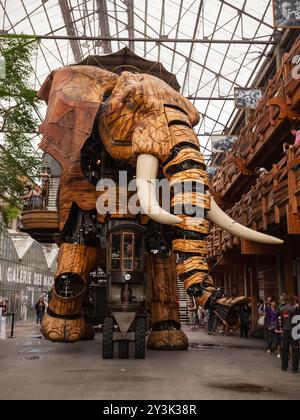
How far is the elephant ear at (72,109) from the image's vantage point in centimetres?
897

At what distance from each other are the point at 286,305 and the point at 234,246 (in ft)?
24.8

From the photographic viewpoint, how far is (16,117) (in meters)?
12.1

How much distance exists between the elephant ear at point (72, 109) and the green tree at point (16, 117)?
2402mm

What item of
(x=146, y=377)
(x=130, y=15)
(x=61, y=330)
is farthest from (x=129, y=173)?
(x=130, y=15)

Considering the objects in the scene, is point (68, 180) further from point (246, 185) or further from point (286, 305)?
point (246, 185)

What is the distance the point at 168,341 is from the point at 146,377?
11.2 feet

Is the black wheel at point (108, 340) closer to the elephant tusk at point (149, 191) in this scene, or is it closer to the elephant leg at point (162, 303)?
the elephant leg at point (162, 303)

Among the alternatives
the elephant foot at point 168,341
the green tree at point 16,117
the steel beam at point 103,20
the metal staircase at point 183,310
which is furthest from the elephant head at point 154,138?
the steel beam at point 103,20

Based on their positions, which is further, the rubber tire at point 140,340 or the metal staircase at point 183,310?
the metal staircase at point 183,310

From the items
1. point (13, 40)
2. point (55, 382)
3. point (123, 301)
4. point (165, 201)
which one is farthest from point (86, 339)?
point (13, 40)

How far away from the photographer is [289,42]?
719 inches

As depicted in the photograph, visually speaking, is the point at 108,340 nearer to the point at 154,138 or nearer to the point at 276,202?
the point at 154,138

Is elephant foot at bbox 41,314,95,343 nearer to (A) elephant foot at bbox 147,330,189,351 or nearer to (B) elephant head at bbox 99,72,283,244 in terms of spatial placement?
(A) elephant foot at bbox 147,330,189,351

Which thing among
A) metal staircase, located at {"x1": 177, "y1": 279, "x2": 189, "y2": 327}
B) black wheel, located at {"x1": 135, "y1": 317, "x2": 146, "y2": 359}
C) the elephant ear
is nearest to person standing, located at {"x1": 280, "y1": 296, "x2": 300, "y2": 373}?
black wheel, located at {"x1": 135, "y1": 317, "x2": 146, "y2": 359}
